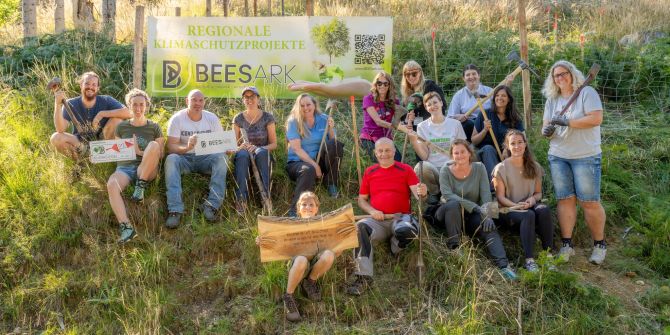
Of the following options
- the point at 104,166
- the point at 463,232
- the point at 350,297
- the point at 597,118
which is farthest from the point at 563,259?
the point at 104,166

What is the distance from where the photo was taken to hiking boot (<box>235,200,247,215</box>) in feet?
21.3

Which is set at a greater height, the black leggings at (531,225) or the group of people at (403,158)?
the group of people at (403,158)

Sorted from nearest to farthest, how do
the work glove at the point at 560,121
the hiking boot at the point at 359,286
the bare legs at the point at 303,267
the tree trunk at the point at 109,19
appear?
1. the bare legs at the point at 303,267
2. the hiking boot at the point at 359,286
3. the work glove at the point at 560,121
4. the tree trunk at the point at 109,19

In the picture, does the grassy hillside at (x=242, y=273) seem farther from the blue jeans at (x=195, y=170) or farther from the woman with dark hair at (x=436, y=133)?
the woman with dark hair at (x=436, y=133)

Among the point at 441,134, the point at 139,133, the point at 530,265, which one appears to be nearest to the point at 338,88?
the point at 441,134

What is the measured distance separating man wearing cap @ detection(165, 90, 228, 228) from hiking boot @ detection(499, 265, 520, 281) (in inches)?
99.3

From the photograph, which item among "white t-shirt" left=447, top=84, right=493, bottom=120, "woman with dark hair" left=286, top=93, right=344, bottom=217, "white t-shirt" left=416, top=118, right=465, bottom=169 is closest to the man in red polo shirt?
"white t-shirt" left=416, top=118, right=465, bottom=169

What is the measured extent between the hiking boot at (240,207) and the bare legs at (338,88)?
1.20 meters

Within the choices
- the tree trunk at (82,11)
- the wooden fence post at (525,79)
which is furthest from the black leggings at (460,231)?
the tree trunk at (82,11)

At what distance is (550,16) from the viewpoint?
489 inches

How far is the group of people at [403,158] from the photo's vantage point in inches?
235

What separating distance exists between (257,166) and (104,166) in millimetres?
1466

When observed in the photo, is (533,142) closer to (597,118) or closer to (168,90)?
(597,118)

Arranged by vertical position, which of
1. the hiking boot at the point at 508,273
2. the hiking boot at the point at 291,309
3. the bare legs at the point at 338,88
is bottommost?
the hiking boot at the point at 291,309
